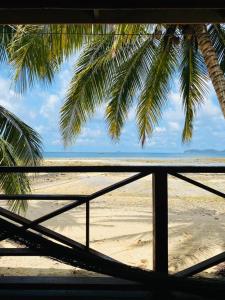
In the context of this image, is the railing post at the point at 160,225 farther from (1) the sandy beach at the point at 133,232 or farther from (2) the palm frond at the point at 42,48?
(2) the palm frond at the point at 42,48

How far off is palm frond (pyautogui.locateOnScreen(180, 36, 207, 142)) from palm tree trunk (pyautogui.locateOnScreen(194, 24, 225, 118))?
1.11 m

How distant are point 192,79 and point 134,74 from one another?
1.23 meters

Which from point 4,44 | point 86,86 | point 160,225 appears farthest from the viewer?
point 86,86

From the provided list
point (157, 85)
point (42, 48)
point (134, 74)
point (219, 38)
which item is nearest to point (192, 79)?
point (157, 85)

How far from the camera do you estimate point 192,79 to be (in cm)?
799

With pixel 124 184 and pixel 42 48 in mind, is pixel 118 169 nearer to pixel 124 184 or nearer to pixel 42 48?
pixel 124 184

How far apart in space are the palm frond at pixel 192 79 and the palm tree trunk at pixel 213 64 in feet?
3.66

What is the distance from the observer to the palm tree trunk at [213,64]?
6.20 metres

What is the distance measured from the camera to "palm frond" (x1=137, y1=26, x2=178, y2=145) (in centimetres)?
766

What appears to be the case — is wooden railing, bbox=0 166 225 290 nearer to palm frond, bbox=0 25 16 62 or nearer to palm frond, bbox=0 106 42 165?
palm frond, bbox=0 106 42 165

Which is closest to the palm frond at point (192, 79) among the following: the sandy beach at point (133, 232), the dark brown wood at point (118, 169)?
the sandy beach at point (133, 232)
